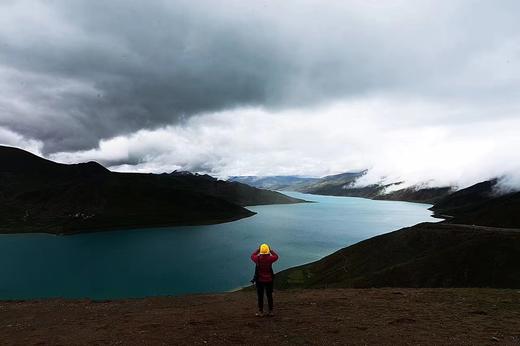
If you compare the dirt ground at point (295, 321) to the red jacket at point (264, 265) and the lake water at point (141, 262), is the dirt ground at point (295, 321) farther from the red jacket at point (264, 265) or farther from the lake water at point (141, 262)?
the lake water at point (141, 262)

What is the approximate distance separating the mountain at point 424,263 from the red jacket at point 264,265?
52106 millimetres

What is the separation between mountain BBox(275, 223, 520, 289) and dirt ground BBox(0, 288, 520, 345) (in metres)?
35.8

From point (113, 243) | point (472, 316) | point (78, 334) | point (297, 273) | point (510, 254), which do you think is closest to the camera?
point (78, 334)

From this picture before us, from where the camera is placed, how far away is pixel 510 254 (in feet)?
207

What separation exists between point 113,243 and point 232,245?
221 ft

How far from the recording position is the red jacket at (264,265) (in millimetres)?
19156

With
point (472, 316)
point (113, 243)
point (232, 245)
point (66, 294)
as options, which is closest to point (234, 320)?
point (472, 316)

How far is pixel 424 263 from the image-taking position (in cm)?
6869

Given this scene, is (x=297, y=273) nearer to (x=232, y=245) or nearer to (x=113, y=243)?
(x=232, y=245)

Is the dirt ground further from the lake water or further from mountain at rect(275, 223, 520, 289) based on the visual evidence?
the lake water

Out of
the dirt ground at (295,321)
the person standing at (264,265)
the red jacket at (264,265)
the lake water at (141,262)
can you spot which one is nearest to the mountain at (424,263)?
the lake water at (141,262)

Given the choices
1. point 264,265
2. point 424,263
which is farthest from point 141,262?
point 264,265

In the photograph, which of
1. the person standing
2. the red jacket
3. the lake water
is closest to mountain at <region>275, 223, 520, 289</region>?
the lake water

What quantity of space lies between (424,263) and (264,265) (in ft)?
195
